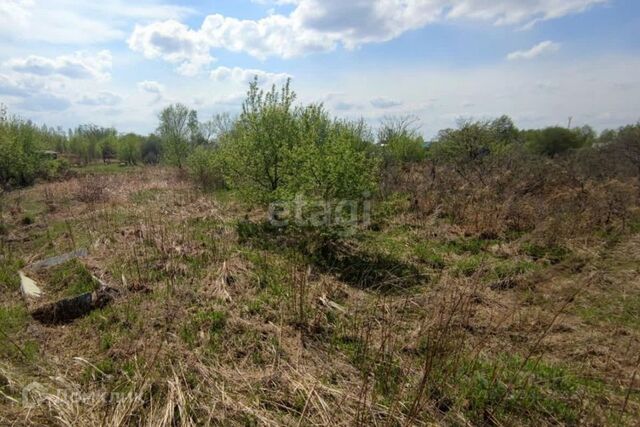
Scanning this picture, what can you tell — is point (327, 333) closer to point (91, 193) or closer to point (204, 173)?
point (91, 193)

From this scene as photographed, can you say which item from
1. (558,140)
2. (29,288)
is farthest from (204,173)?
(558,140)

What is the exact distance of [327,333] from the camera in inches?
175

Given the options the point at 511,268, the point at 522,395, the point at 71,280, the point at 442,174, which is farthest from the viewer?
the point at 442,174

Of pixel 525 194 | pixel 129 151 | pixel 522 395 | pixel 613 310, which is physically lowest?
pixel 613 310

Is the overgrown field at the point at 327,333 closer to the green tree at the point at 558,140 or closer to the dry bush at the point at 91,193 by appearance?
the dry bush at the point at 91,193

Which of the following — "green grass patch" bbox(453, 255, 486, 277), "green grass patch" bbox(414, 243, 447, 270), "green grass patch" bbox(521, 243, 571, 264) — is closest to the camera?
"green grass patch" bbox(453, 255, 486, 277)

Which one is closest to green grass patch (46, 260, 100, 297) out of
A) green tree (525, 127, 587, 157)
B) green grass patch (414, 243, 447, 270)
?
green grass patch (414, 243, 447, 270)

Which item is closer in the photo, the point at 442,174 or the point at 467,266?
the point at 467,266

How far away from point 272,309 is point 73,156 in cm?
4721

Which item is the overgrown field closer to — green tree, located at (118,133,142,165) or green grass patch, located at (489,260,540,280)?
green grass patch, located at (489,260,540,280)

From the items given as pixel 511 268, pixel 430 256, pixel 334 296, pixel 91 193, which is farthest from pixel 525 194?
pixel 91 193

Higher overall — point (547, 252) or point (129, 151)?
point (129, 151)

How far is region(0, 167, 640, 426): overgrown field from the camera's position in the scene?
9.86ft

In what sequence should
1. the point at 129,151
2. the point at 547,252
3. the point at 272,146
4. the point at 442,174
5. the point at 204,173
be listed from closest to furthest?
the point at 547,252
the point at 272,146
the point at 442,174
the point at 204,173
the point at 129,151
